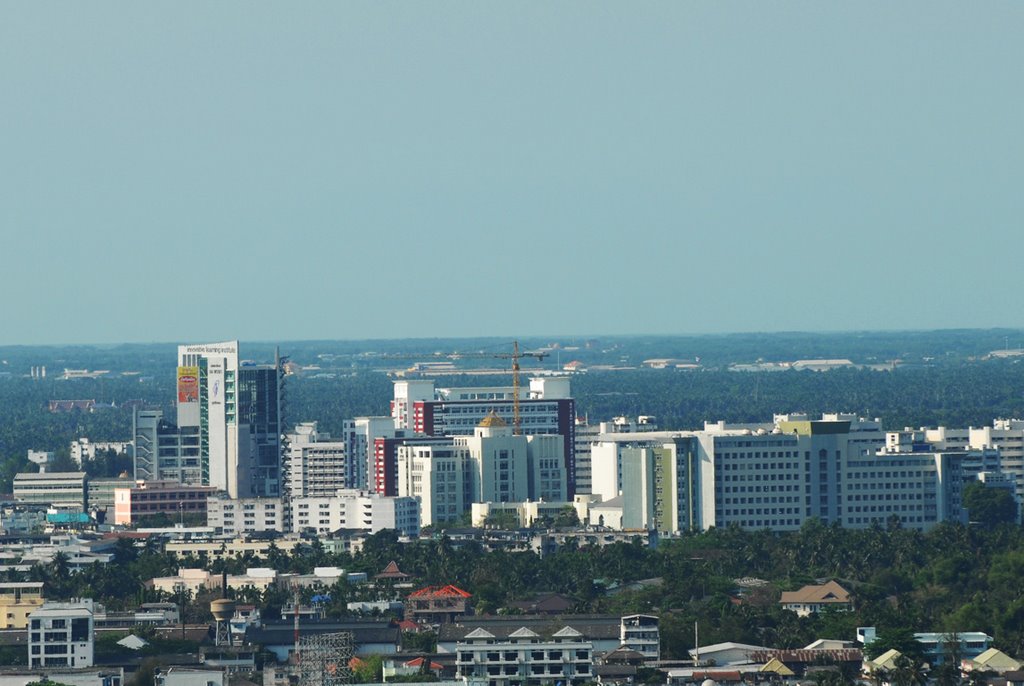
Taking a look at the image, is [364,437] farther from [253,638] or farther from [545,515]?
[253,638]

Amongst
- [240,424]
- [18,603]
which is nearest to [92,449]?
[240,424]

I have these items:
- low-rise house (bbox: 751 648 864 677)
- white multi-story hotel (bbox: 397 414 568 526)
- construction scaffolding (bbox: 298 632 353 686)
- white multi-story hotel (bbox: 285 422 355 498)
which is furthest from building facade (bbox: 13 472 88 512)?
construction scaffolding (bbox: 298 632 353 686)

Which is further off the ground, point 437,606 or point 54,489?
point 54,489

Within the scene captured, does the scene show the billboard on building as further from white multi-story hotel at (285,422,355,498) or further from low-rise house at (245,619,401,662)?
low-rise house at (245,619,401,662)

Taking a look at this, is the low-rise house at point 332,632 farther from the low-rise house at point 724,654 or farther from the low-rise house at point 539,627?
the low-rise house at point 724,654

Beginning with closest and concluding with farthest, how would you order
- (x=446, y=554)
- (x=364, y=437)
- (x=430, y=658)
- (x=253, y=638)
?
(x=430, y=658) < (x=253, y=638) < (x=446, y=554) < (x=364, y=437)

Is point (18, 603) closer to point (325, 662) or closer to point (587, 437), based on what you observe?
point (325, 662)

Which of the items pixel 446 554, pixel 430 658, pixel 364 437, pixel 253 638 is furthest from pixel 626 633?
pixel 364 437
